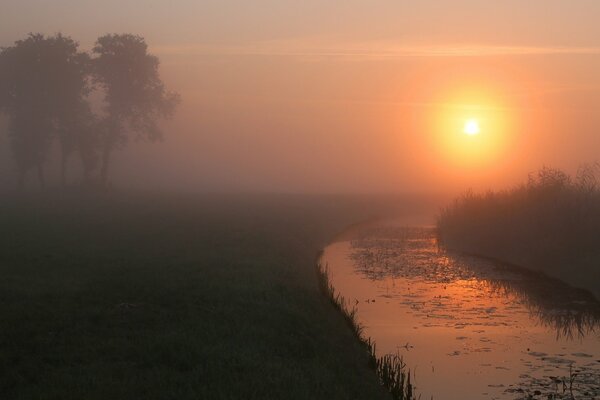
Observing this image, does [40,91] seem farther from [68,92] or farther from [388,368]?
[388,368]

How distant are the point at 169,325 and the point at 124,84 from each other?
77.7 m

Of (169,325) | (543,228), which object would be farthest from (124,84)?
(169,325)

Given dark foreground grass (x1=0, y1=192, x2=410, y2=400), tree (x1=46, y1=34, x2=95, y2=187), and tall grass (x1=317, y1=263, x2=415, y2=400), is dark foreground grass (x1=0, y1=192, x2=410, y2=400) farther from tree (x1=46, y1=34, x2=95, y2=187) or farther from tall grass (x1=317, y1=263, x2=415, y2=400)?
tree (x1=46, y1=34, x2=95, y2=187)

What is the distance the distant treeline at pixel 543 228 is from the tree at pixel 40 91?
56.3m

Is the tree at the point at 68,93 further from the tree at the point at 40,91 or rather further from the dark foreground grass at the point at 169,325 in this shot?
the dark foreground grass at the point at 169,325


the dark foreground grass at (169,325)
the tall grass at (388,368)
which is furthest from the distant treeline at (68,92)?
the tall grass at (388,368)

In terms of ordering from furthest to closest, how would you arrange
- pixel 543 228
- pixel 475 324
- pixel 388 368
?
pixel 543 228 < pixel 475 324 < pixel 388 368

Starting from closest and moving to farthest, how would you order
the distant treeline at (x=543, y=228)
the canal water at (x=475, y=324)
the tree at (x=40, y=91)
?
the canal water at (x=475, y=324) < the distant treeline at (x=543, y=228) < the tree at (x=40, y=91)

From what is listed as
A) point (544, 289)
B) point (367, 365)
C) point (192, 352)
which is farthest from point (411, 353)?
point (544, 289)

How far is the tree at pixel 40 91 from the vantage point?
8850cm

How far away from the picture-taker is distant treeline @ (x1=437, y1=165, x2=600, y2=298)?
36.7 m

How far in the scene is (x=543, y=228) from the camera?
40.9m

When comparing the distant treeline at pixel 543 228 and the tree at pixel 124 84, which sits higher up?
the tree at pixel 124 84

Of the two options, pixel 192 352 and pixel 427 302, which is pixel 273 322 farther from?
pixel 427 302
